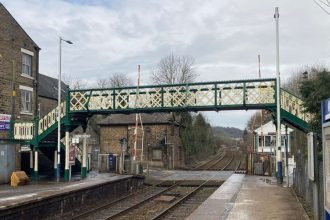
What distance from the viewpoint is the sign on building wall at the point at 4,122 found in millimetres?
25370

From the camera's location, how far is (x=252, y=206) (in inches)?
552

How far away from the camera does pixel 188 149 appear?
5838 cm

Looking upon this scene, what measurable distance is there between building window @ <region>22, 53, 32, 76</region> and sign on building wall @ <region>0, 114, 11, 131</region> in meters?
3.64

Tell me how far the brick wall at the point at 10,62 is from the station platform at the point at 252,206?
13929mm

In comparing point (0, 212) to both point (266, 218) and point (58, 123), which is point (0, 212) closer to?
point (266, 218)

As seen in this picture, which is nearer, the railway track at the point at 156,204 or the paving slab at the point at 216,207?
the paving slab at the point at 216,207

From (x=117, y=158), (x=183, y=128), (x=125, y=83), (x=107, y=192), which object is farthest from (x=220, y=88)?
(x=125, y=83)

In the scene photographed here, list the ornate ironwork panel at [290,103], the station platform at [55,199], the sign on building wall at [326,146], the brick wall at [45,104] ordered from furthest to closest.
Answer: the brick wall at [45,104]
the ornate ironwork panel at [290,103]
the station platform at [55,199]
the sign on building wall at [326,146]

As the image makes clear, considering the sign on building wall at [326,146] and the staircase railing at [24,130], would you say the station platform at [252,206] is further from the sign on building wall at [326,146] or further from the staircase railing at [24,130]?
the staircase railing at [24,130]

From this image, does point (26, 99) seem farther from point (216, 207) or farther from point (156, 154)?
point (156, 154)

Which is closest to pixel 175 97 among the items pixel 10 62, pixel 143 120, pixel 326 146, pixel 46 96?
pixel 10 62

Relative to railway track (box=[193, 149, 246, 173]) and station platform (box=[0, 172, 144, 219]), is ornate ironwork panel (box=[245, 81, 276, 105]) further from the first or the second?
railway track (box=[193, 149, 246, 173])

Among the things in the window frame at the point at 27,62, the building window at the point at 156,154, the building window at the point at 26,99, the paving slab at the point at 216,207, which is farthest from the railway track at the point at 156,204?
the building window at the point at 156,154

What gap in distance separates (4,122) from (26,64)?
15.2 feet
